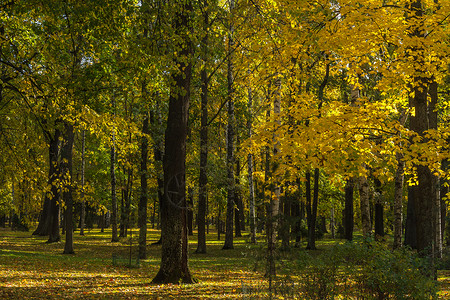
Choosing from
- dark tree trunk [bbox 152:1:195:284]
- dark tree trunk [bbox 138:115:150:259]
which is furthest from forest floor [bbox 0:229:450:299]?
dark tree trunk [bbox 138:115:150:259]

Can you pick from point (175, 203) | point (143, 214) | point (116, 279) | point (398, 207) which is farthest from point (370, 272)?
point (143, 214)

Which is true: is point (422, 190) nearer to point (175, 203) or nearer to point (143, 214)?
point (175, 203)

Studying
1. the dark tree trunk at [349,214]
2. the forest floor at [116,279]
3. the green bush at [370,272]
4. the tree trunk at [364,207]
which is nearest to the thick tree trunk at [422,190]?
the forest floor at [116,279]

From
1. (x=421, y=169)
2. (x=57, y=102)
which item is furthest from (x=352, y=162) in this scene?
(x=57, y=102)

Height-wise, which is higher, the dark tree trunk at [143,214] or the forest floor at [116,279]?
the dark tree trunk at [143,214]

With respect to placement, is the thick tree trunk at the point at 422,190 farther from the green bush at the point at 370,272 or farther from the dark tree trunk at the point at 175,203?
the dark tree trunk at the point at 175,203

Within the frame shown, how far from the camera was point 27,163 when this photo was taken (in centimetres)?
902

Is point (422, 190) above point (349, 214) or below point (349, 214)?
above

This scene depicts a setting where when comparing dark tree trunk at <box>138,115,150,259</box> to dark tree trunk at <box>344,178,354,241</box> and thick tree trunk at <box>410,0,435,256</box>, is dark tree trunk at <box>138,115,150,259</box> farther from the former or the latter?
dark tree trunk at <box>344,178,354,241</box>

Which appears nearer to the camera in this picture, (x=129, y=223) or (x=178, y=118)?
(x=178, y=118)

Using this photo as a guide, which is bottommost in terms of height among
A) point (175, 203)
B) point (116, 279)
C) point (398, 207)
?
point (116, 279)

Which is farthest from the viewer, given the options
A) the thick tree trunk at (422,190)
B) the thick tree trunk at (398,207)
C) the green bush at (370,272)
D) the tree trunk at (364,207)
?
the thick tree trunk at (398,207)

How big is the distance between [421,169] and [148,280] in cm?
759

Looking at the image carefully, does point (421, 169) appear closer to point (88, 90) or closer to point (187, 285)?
point (187, 285)
